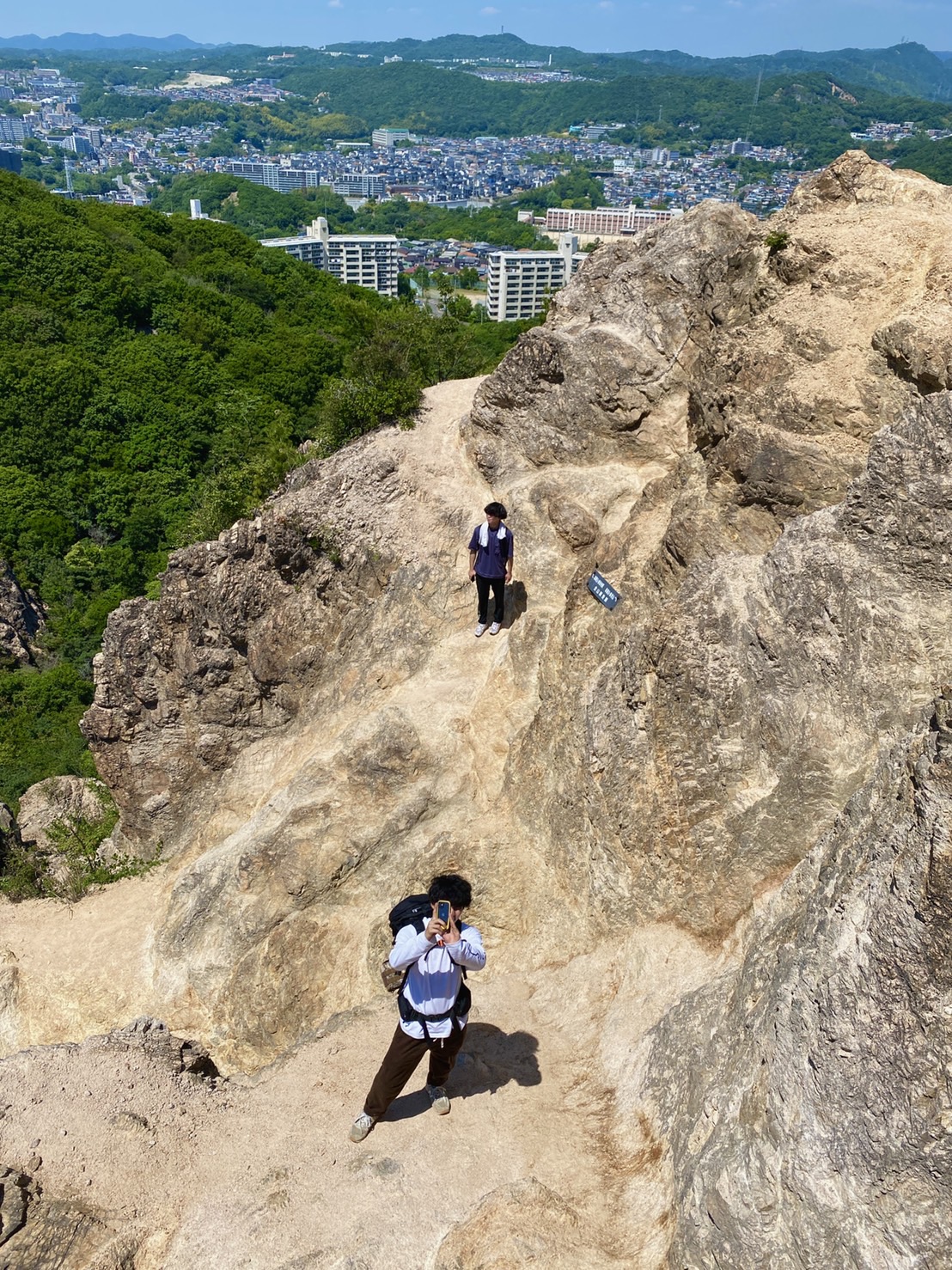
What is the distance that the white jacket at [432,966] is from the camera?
8.27 m

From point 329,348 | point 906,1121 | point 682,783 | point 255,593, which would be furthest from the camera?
point 329,348

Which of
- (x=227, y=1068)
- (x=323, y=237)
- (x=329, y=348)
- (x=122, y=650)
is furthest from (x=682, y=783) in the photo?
(x=323, y=237)

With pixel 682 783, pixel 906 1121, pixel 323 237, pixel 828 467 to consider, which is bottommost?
pixel 323 237

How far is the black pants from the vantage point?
15.7 meters

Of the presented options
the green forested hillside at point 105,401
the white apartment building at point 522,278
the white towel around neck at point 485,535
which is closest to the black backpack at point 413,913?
the white towel around neck at point 485,535

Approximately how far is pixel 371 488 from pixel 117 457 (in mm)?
33727

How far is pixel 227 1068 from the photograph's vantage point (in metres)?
13.6

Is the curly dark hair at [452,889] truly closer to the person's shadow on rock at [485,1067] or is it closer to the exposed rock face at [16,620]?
the person's shadow on rock at [485,1067]

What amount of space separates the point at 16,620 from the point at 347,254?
156m

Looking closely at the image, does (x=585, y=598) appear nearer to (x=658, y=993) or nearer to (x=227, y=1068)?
(x=658, y=993)

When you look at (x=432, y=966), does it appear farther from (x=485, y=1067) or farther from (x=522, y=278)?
(x=522, y=278)

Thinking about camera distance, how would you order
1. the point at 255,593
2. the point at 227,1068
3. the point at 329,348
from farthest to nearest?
the point at 329,348, the point at 255,593, the point at 227,1068

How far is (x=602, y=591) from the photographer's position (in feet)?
46.9

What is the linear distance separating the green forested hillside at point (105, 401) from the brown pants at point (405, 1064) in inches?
917
